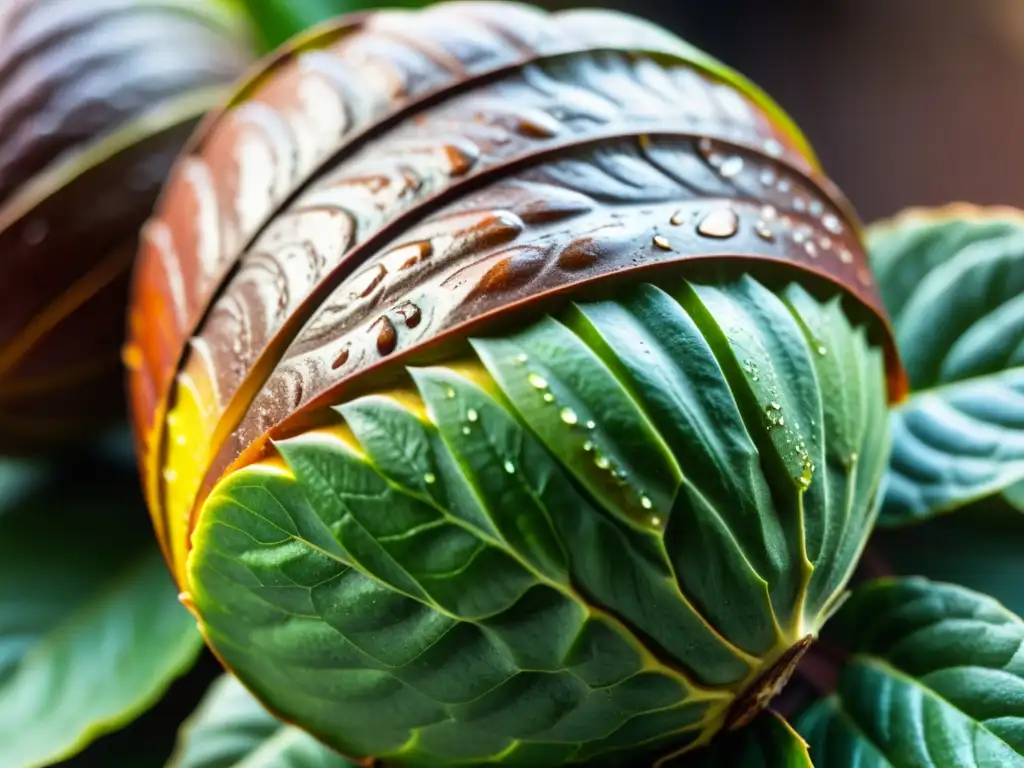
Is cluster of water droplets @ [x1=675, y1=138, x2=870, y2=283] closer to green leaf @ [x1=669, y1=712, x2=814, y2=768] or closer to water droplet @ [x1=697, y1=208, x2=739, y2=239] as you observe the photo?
water droplet @ [x1=697, y1=208, x2=739, y2=239]

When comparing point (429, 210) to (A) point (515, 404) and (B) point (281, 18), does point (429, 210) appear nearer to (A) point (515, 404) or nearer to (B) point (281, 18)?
(A) point (515, 404)

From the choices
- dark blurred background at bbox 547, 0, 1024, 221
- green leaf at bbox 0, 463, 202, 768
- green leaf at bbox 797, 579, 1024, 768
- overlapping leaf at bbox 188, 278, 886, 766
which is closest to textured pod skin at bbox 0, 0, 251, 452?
green leaf at bbox 0, 463, 202, 768

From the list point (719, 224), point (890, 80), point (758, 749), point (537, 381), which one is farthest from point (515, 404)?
point (890, 80)

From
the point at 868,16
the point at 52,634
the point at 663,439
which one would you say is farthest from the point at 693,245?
the point at 868,16

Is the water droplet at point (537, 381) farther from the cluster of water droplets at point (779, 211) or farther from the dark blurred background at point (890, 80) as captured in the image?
the dark blurred background at point (890, 80)

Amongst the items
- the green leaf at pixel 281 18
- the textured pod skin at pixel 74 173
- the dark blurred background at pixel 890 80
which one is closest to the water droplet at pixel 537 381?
the textured pod skin at pixel 74 173

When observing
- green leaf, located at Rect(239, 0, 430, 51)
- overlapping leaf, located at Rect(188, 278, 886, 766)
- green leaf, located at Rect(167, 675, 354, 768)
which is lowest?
green leaf, located at Rect(167, 675, 354, 768)
